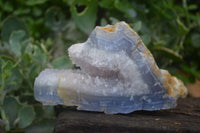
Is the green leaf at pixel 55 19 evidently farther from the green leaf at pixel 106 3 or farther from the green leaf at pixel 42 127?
the green leaf at pixel 42 127

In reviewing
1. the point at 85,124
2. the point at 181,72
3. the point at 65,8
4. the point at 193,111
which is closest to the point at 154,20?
the point at 181,72

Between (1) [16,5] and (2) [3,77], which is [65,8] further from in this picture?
(2) [3,77]

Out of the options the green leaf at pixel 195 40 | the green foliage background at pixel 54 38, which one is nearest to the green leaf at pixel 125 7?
the green foliage background at pixel 54 38

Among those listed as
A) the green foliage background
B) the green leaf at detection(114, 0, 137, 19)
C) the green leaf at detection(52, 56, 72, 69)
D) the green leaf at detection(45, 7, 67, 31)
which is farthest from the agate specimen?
the green leaf at detection(45, 7, 67, 31)

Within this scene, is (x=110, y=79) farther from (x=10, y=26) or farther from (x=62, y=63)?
(x=10, y=26)

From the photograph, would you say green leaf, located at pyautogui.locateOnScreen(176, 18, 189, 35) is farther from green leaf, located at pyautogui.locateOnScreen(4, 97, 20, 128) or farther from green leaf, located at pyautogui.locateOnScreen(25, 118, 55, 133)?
green leaf, located at pyautogui.locateOnScreen(4, 97, 20, 128)
